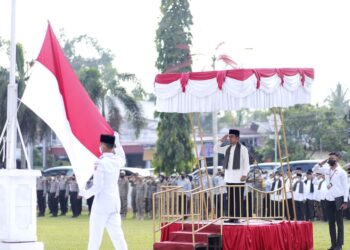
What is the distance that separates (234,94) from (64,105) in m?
2.91

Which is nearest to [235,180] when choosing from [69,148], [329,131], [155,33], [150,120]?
[69,148]

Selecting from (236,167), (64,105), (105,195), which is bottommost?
(105,195)

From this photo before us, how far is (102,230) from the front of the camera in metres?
13.0

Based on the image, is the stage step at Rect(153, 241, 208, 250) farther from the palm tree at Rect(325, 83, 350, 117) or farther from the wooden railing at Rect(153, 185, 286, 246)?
the palm tree at Rect(325, 83, 350, 117)

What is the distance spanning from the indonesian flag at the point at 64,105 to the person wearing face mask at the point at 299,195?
45.3 feet

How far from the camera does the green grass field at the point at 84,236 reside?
747 inches

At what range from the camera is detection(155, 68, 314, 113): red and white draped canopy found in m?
15.3

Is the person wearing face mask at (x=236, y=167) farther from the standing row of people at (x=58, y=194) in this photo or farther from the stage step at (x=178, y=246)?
the standing row of people at (x=58, y=194)

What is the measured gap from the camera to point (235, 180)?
16.0 meters

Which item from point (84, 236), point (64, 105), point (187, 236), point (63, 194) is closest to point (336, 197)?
point (187, 236)

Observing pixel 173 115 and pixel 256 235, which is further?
pixel 173 115

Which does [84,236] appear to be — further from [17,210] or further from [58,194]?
[58,194]

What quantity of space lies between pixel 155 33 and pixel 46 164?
96.1 feet

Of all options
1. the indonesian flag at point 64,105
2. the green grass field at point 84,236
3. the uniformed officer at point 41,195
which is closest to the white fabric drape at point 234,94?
the indonesian flag at point 64,105
